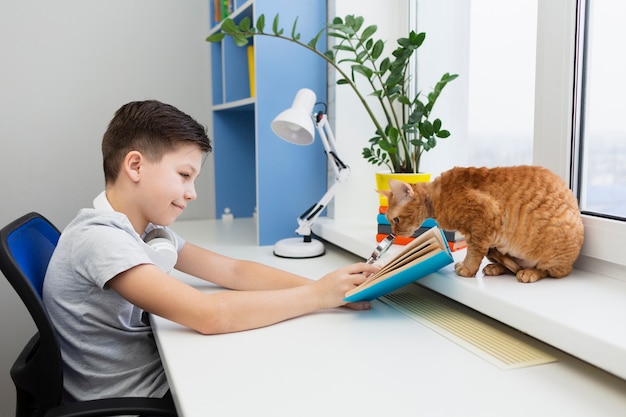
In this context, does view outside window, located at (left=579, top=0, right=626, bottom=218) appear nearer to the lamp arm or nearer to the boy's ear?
the lamp arm

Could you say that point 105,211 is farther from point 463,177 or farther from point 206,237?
point 206,237

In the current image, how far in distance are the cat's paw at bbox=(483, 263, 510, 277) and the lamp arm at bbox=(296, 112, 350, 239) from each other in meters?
0.54

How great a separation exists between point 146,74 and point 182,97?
163 millimetres

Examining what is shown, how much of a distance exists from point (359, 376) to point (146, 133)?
625 mm

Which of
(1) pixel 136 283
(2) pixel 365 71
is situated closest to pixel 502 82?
(2) pixel 365 71

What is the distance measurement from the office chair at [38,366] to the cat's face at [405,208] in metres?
0.53

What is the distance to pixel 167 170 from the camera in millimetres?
1022

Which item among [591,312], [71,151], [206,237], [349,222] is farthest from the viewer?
[71,151]

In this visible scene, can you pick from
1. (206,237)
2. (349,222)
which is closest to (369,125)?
(349,222)

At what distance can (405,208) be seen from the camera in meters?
1.04

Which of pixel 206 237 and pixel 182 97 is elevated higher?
pixel 182 97

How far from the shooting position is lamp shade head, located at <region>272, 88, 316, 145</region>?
1.29 meters

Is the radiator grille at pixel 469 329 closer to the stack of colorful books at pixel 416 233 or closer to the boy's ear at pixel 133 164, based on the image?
the stack of colorful books at pixel 416 233

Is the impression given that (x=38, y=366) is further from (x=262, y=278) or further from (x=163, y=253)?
(x=262, y=278)
